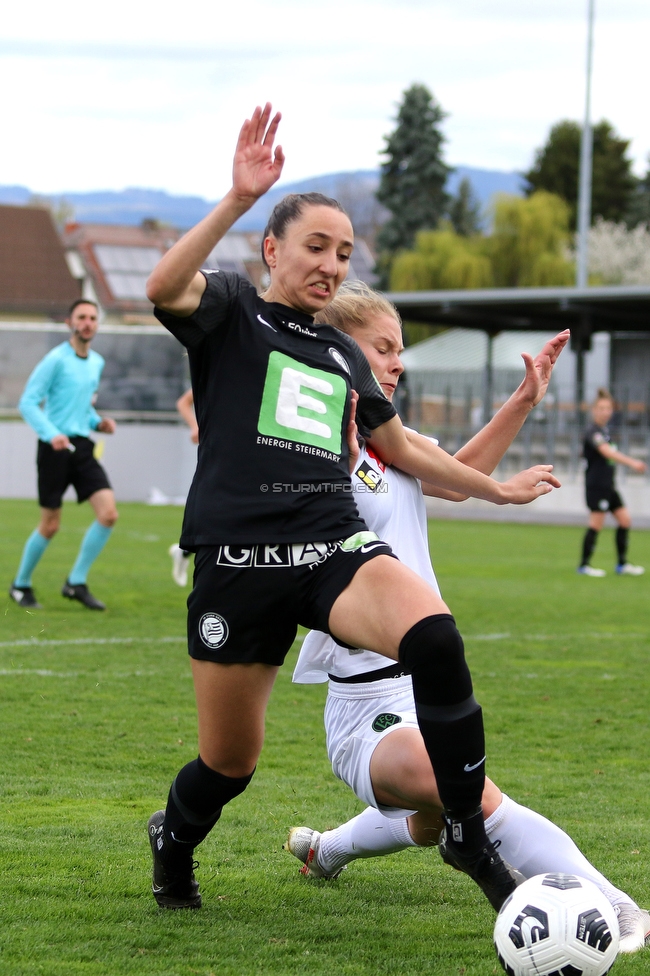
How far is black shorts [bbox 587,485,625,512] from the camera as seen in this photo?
47.5 feet

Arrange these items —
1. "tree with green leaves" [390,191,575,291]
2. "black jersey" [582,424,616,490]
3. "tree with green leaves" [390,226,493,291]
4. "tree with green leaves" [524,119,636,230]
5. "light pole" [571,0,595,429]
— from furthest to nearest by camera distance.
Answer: "tree with green leaves" [524,119,636,230] < "tree with green leaves" [390,191,575,291] < "tree with green leaves" [390,226,493,291] < "light pole" [571,0,595,429] < "black jersey" [582,424,616,490]

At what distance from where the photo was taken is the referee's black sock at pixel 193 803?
3291mm

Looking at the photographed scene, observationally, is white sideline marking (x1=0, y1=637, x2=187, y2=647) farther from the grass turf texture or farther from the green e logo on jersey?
the green e logo on jersey

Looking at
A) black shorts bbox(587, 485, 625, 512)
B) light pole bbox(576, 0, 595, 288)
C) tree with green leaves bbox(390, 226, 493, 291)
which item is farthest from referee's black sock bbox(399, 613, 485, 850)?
tree with green leaves bbox(390, 226, 493, 291)

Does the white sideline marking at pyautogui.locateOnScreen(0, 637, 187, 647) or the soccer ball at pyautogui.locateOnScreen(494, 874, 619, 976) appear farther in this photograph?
the white sideline marking at pyautogui.locateOnScreen(0, 637, 187, 647)

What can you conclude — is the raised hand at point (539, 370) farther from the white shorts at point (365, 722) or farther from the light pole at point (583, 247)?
the light pole at point (583, 247)

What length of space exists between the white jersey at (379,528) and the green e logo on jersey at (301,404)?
35 centimetres

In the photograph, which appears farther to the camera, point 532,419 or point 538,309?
point 538,309

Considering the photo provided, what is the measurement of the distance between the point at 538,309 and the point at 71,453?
2046 centimetres

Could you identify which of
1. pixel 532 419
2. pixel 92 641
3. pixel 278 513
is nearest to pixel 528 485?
pixel 278 513

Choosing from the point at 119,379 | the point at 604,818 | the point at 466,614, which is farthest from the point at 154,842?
the point at 119,379

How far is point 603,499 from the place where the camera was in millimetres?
14547

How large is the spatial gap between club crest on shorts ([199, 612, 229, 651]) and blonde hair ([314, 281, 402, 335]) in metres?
0.97

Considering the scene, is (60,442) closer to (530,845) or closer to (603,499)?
A: (530,845)
